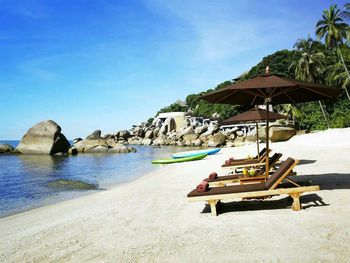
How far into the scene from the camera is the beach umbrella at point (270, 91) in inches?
250

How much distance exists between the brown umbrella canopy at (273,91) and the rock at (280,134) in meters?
24.7

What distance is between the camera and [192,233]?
5.56 meters

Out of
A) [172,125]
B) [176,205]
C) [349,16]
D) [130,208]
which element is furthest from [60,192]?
[172,125]

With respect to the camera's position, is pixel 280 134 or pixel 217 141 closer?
→ pixel 280 134

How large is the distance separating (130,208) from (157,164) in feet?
55.6

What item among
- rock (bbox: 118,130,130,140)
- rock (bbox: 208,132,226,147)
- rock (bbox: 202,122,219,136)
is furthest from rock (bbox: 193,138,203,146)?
rock (bbox: 118,130,130,140)

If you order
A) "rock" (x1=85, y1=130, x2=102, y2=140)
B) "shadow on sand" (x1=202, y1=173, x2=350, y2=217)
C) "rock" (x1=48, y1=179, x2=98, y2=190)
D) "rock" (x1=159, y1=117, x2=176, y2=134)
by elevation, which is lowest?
"rock" (x1=48, y1=179, x2=98, y2=190)

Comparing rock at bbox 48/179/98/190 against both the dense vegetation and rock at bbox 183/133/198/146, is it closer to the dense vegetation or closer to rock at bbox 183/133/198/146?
the dense vegetation

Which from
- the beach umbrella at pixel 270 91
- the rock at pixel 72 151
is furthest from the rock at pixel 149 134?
the beach umbrella at pixel 270 91

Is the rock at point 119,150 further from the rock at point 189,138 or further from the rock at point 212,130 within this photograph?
the rock at point 212,130

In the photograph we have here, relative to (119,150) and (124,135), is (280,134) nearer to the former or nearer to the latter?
(119,150)

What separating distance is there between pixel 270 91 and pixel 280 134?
88.1ft

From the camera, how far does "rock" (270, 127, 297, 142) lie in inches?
1299

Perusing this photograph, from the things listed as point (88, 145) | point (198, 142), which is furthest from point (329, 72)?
point (88, 145)
